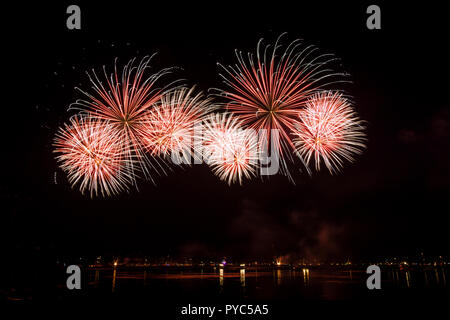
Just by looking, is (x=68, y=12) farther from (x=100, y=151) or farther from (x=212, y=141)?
(x=212, y=141)

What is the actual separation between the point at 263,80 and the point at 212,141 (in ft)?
15.5

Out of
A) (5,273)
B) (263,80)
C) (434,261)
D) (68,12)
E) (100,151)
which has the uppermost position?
(68,12)

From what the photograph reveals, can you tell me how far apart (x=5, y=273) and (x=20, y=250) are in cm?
232
